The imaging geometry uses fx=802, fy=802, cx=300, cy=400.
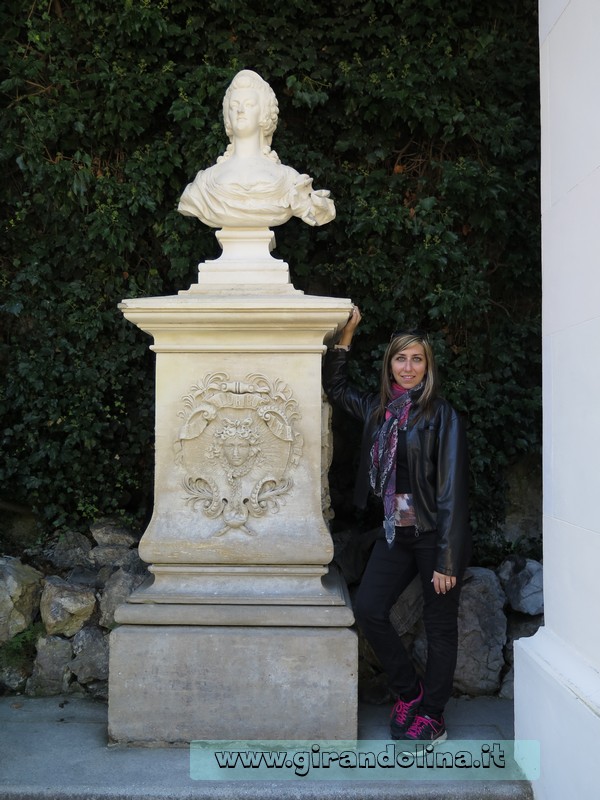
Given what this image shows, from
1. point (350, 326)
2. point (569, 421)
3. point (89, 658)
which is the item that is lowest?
point (89, 658)

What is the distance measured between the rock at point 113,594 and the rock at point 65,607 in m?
0.07

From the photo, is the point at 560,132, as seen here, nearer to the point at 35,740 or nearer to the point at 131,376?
the point at 131,376

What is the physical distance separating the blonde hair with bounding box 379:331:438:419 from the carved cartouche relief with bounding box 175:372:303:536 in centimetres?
42

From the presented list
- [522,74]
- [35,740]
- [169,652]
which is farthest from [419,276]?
[35,740]

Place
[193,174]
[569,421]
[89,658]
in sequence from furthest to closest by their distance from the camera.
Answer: [193,174]
[89,658]
[569,421]

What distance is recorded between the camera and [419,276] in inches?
178

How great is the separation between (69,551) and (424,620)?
2.19 m

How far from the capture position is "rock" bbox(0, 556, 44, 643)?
3.92 metres

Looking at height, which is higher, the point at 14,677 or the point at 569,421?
the point at 569,421

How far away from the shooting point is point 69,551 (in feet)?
14.8

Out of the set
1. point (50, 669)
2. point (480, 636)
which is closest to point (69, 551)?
point (50, 669)

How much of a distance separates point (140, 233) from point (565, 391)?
281cm

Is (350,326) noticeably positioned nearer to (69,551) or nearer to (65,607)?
(65,607)

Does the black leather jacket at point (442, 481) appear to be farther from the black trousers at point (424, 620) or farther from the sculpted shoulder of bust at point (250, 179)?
the sculpted shoulder of bust at point (250, 179)
